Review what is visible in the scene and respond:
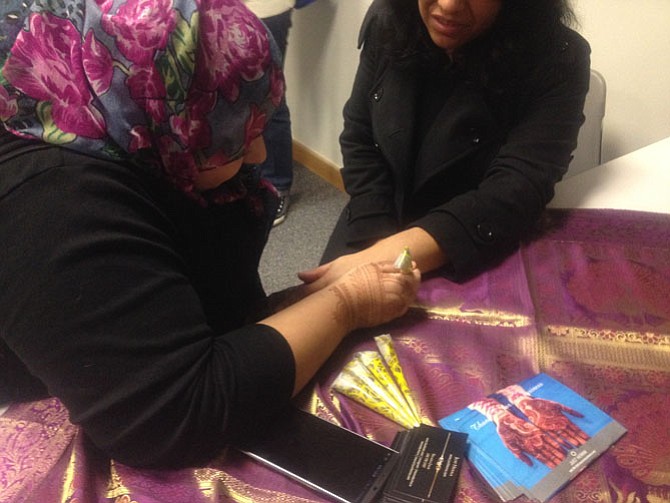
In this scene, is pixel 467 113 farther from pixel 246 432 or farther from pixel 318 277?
pixel 246 432

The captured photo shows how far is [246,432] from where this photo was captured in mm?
665

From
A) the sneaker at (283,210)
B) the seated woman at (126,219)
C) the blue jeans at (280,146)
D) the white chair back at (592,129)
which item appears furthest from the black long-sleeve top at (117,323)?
the sneaker at (283,210)

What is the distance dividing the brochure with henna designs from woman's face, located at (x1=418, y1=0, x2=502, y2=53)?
619 millimetres

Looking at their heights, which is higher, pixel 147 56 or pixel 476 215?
pixel 147 56

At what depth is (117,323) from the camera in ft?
1.86

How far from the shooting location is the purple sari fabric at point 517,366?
0.63 metres

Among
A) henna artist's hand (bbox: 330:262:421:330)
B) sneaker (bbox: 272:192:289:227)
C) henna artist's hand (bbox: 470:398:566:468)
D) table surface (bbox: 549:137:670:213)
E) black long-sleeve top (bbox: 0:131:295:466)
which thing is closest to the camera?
black long-sleeve top (bbox: 0:131:295:466)

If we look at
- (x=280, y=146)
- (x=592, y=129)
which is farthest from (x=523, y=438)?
(x=280, y=146)

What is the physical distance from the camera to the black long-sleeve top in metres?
0.55

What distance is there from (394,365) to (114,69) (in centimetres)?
47

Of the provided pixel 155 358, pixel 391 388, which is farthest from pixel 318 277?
pixel 155 358

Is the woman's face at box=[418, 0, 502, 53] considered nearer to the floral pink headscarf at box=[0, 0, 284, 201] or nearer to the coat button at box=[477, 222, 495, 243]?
Answer: the coat button at box=[477, 222, 495, 243]

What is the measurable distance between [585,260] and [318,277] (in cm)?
42

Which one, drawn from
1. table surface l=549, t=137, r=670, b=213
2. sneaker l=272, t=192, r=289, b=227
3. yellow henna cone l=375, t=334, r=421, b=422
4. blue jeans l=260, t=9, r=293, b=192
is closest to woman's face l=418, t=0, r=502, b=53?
table surface l=549, t=137, r=670, b=213
